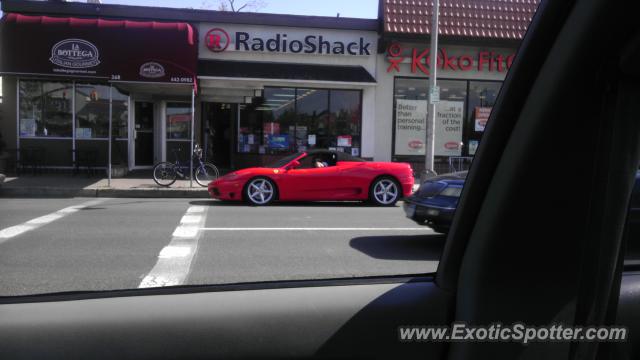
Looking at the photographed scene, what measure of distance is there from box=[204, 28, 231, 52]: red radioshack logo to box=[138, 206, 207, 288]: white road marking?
27.6 ft

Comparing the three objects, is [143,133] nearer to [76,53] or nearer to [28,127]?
[28,127]

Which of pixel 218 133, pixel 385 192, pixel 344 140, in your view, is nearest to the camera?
pixel 385 192

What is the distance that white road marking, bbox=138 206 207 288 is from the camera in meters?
4.70

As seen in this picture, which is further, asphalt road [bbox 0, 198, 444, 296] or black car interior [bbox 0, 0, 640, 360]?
asphalt road [bbox 0, 198, 444, 296]

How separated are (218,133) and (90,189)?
7.06 metres

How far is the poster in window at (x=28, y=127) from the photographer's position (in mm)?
17484

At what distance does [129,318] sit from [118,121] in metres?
17.5

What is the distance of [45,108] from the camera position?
57.5ft

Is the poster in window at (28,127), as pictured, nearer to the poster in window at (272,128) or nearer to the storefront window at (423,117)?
the poster in window at (272,128)

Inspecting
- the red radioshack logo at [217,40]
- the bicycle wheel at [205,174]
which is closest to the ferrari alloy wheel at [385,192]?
the bicycle wheel at [205,174]

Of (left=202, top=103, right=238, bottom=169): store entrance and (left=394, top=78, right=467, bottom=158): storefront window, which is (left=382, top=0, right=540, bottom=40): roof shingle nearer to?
(left=394, top=78, right=467, bottom=158): storefront window

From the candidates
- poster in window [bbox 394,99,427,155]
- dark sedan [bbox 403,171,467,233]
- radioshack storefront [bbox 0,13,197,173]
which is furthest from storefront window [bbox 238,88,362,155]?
dark sedan [bbox 403,171,467,233]

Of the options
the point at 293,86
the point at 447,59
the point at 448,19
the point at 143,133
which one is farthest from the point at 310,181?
the point at 448,19

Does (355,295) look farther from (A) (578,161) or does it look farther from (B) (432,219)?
(B) (432,219)
